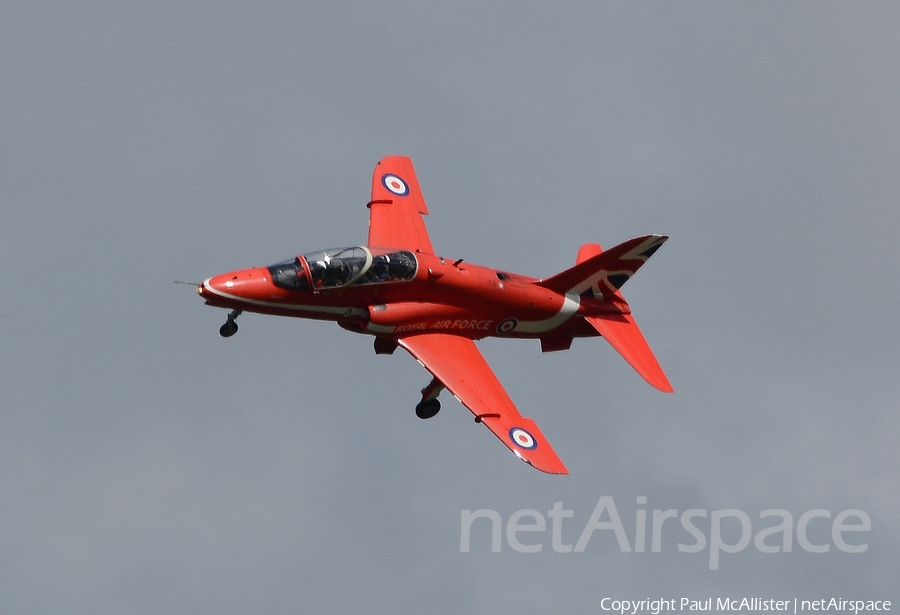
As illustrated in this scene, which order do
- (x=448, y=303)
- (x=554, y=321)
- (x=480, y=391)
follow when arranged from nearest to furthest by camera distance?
(x=480, y=391) → (x=448, y=303) → (x=554, y=321)

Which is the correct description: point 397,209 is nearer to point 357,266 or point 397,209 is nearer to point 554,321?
point 357,266

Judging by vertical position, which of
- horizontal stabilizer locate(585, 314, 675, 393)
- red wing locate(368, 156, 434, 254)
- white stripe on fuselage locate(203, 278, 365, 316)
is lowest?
horizontal stabilizer locate(585, 314, 675, 393)

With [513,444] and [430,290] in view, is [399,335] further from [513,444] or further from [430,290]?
[513,444]

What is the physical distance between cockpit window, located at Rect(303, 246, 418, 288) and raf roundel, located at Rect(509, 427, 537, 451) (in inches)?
211

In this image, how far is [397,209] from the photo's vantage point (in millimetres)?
53969

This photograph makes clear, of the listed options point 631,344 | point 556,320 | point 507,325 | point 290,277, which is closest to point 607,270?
point 556,320

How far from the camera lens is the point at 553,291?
2050 inches

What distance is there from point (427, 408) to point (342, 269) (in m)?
4.66

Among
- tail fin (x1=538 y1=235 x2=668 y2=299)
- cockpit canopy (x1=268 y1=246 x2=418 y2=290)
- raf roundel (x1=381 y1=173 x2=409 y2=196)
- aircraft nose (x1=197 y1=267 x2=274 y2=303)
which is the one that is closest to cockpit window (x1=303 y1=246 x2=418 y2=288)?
cockpit canopy (x1=268 y1=246 x2=418 y2=290)

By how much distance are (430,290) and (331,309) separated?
2.94 m

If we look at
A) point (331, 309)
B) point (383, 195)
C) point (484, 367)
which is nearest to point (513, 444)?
point (484, 367)

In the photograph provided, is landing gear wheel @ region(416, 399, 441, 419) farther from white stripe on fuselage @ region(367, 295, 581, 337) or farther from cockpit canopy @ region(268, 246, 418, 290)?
white stripe on fuselage @ region(367, 295, 581, 337)

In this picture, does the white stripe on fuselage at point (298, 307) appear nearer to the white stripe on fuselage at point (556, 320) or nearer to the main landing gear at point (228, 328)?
the main landing gear at point (228, 328)

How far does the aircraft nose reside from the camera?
155 feet
